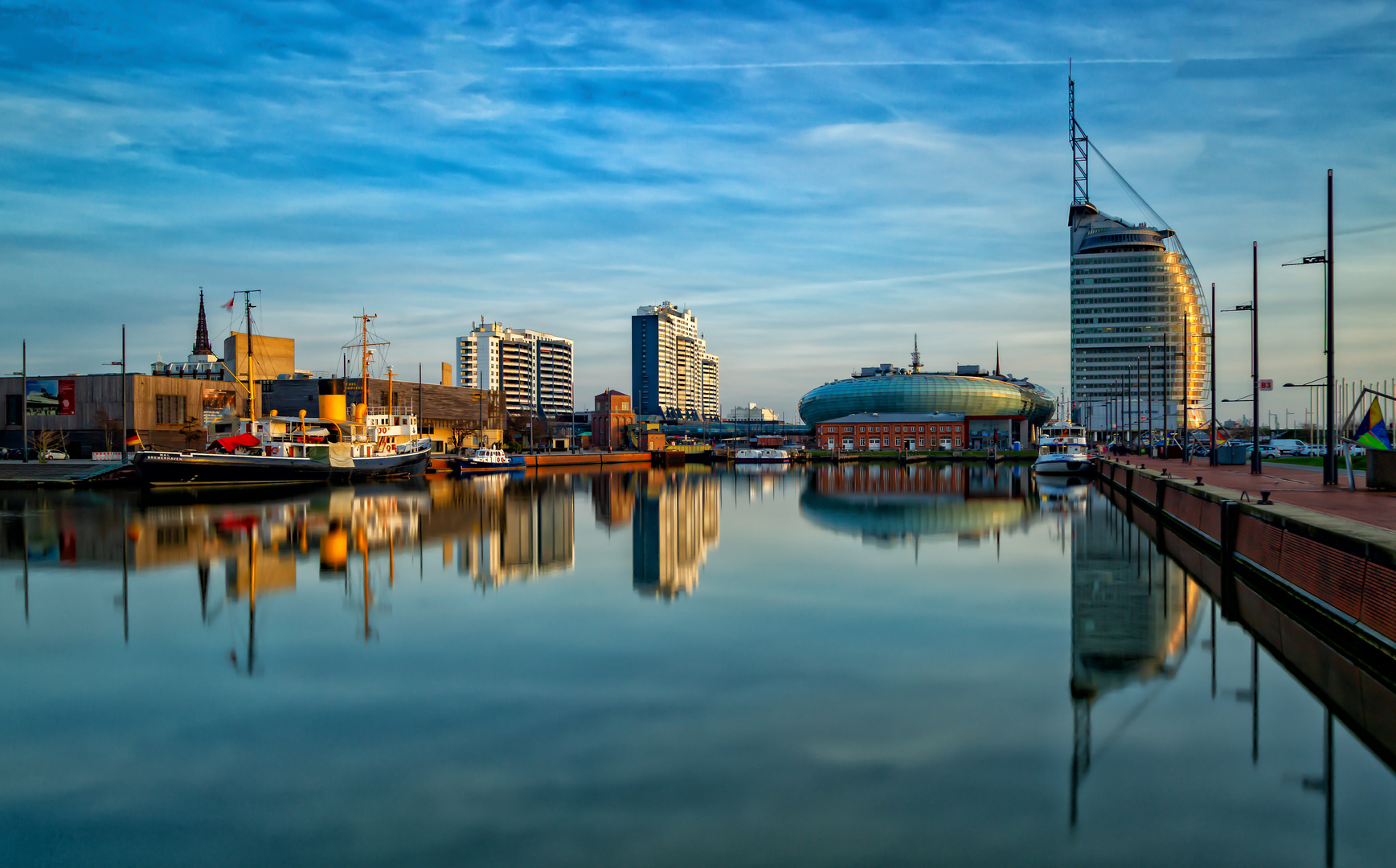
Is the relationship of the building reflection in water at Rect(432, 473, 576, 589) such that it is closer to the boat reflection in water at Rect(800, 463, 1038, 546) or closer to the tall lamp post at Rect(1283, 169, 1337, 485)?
the boat reflection in water at Rect(800, 463, 1038, 546)

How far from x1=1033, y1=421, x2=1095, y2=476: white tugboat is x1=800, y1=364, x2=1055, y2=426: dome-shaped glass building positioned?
60120mm

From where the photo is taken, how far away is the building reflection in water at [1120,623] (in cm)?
1085

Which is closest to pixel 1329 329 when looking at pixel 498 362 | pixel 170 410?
pixel 170 410

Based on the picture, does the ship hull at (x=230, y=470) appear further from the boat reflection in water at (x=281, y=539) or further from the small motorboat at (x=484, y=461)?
the small motorboat at (x=484, y=461)

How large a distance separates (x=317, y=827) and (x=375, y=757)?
1.48 meters

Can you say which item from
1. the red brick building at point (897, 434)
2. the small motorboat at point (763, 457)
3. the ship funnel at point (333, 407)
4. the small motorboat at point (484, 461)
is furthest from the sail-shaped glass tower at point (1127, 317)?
the ship funnel at point (333, 407)

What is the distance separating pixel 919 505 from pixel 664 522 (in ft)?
48.4

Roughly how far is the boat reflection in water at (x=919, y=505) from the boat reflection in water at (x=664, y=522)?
199 inches

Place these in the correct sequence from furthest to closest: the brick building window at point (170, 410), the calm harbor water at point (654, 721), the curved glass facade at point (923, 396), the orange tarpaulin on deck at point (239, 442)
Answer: the curved glass facade at point (923, 396)
the brick building window at point (170, 410)
the orange tarpaulin on deck at point (239, 442)
the calm harbor water at point (654, 721)

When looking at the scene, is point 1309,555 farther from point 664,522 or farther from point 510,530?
point 664,522

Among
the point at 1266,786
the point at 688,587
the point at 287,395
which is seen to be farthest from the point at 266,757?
the point at 287,395

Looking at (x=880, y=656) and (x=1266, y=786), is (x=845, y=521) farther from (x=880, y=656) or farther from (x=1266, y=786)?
(x=1266, y=786)

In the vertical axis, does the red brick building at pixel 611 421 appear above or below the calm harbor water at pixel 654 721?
above

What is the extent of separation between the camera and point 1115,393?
518ft
